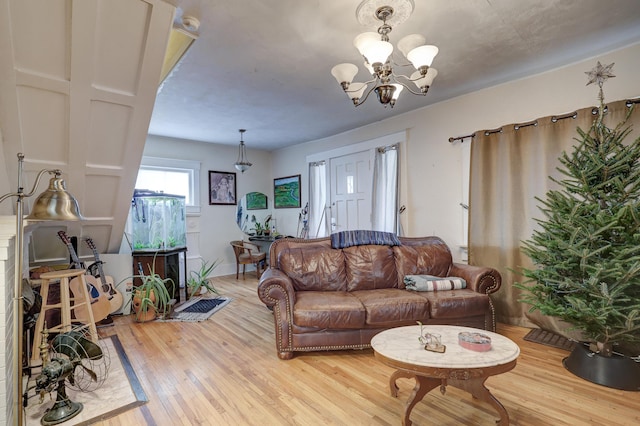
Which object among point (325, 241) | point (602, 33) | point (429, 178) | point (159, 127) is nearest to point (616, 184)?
point (602, 33)

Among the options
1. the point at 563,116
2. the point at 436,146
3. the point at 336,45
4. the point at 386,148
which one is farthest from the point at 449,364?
the point at 386,148

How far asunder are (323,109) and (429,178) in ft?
5.32

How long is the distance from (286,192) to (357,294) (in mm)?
3700

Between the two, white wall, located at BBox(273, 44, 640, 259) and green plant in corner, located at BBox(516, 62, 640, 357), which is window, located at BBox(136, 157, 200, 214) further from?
green plant in corner, located at BBox(516, 62, 640, 357)

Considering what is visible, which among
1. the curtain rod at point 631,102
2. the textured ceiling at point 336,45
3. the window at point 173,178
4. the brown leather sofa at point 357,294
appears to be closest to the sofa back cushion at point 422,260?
the brown leather sofa at point 357,294

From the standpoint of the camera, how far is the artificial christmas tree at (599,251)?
200 centimetres

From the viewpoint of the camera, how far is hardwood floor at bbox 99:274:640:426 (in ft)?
5.81

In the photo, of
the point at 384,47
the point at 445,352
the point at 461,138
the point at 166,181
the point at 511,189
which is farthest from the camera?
the point at 166,181

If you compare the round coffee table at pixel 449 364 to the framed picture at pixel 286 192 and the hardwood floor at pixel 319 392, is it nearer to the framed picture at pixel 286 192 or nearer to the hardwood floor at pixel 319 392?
the hardwood floor at pixel 319 392

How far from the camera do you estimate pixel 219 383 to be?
7.12ft

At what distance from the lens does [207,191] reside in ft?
18.7

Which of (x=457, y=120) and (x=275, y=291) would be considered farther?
(x=457, y=120)

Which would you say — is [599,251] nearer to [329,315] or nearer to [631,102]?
[631,102]

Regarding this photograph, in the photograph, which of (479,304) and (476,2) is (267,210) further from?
(476,2)
